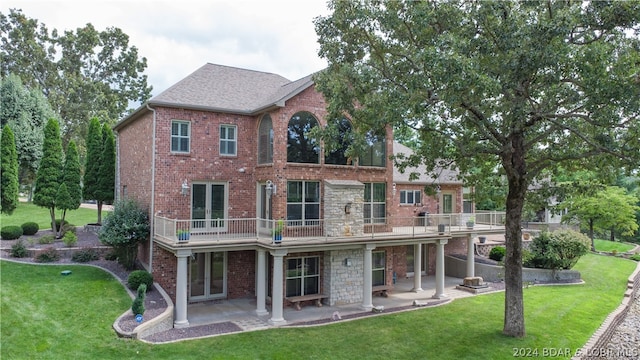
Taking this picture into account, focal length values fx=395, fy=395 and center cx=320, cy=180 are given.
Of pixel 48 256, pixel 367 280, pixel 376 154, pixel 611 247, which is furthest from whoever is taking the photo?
pixel 611 247

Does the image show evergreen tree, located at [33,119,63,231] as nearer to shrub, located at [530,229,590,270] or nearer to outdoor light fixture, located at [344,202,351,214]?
outdoor light fixture, located at [344,202,351,214]

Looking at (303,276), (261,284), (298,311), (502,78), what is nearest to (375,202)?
(303,276)

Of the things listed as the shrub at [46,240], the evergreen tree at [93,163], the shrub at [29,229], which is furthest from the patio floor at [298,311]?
the evergreen tree at [93,163]

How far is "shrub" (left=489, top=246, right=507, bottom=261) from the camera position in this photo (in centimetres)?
2245

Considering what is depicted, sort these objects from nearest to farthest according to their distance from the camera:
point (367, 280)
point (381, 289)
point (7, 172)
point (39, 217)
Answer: point (367, 280) → point (381, 289) → point (7, 172) → point (39, 217)

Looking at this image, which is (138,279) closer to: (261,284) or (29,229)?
(261,284)

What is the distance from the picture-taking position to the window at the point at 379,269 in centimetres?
1806

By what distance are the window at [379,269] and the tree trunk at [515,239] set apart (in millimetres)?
6518

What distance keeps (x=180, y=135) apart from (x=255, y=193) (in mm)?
3772

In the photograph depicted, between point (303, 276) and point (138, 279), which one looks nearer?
point (138, 279)

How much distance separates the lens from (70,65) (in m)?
36.5

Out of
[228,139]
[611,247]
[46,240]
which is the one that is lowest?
[611,247]

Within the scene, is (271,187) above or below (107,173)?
below

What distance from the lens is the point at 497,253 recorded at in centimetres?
2259
